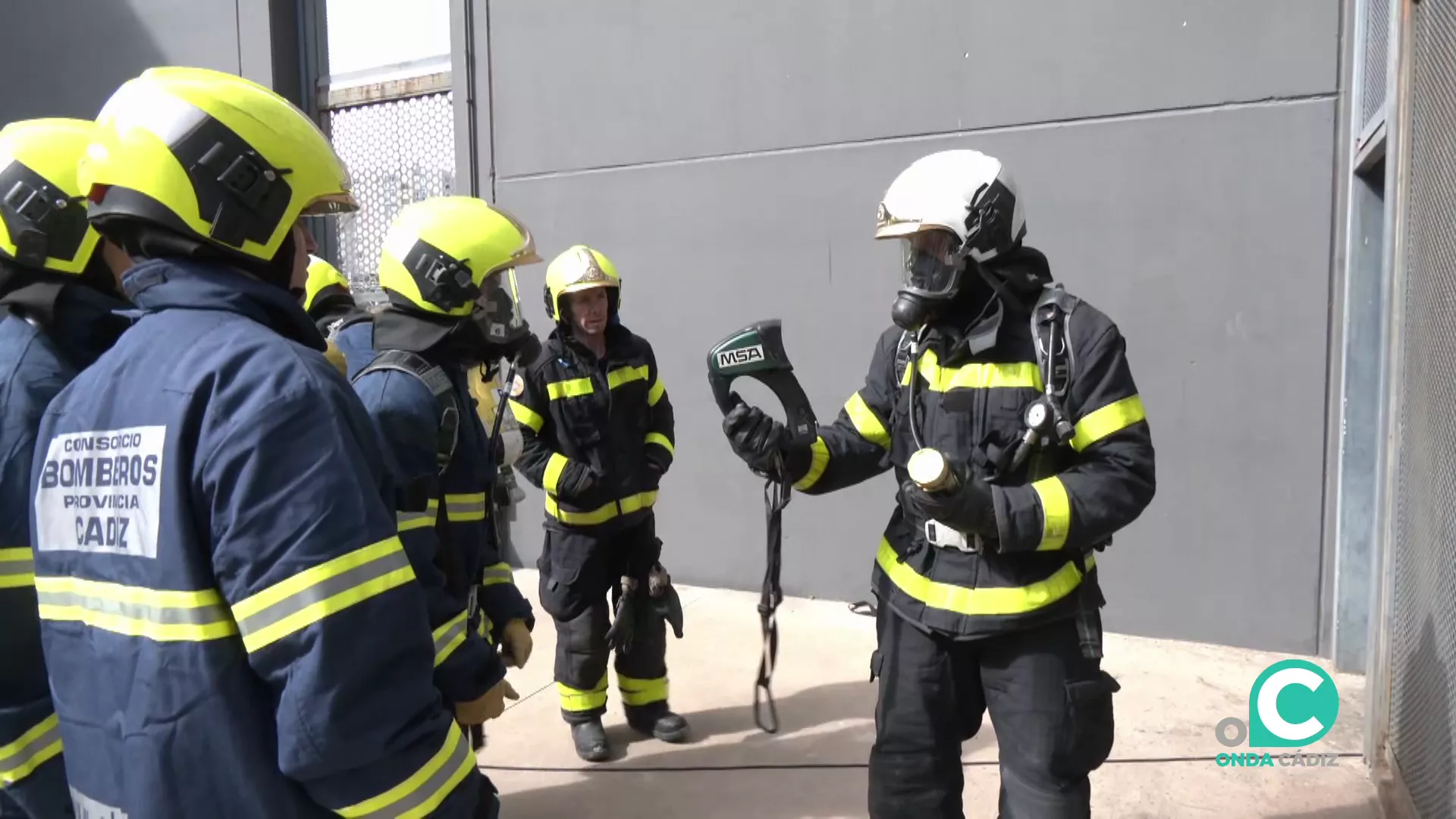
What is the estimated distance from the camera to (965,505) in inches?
90.2

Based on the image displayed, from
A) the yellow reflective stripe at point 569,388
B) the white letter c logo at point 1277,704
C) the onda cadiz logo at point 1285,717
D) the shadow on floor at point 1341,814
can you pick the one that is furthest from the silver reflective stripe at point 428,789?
the white letter c logo at point 1277,704

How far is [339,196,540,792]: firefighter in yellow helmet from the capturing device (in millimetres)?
2312

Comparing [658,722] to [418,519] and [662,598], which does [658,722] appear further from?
[418,519]

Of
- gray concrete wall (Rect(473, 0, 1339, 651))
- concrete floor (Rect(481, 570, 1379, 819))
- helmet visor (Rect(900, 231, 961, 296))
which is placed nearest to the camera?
helmet visor (Rect(900, 231, 961, 296))

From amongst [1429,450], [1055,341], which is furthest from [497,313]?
[1429,450]

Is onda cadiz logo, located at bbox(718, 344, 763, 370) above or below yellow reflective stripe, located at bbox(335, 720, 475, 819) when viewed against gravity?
above

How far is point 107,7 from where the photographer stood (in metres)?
8.68

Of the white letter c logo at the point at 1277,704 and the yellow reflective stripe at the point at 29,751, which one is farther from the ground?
the yellow reflective stripe at the point at 29,751

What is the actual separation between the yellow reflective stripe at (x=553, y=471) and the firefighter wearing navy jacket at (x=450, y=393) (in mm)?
1070

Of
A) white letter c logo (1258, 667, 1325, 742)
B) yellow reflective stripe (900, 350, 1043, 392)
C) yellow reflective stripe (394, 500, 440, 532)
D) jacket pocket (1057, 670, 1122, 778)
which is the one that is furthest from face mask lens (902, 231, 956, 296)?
white letter c logo (1258, 667, 1325, 742)

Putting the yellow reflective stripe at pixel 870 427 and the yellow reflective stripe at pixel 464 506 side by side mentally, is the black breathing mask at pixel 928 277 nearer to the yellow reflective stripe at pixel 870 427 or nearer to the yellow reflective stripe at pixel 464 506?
the yellow reflective stripe at pixel 870 427

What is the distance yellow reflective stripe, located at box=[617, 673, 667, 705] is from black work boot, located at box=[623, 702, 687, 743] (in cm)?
2

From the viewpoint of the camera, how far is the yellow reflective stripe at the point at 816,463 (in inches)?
111

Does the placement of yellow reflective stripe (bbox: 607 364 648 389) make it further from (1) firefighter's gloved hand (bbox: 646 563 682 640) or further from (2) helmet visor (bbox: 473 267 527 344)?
(2) helmet visor (bbox: 473 267 527 344)
